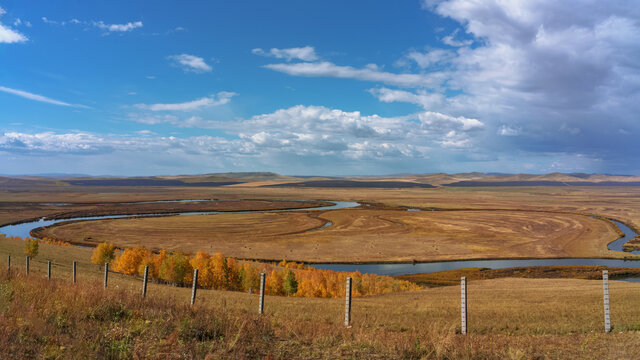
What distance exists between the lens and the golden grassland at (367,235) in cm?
7826

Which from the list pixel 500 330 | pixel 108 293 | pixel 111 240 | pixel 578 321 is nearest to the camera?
pixel 108 293

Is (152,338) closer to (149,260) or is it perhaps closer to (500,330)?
(500,330)

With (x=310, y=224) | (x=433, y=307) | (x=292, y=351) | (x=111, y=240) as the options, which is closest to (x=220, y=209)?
(x=310, y=224)

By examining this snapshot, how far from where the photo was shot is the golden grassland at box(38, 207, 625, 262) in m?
78.3

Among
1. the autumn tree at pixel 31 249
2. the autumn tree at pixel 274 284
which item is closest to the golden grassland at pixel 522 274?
the autumn tree at pixel 274 284

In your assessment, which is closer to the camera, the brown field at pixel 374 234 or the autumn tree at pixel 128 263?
the autumn tree at pixel 128 263

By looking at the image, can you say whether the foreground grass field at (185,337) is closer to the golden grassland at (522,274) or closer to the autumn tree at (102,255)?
the golden grassland at (522,274)

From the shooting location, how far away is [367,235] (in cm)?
9706

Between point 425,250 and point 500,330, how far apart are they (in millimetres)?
68619

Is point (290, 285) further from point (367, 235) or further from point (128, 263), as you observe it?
point (367, 235)

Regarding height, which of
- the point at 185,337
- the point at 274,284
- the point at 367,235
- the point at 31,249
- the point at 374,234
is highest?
the point at 185,337

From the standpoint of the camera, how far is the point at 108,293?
34.4ft

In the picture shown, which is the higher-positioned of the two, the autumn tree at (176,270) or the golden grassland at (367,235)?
the autumn tree at (176,270)

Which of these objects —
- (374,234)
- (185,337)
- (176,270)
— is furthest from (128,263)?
(374,234)
